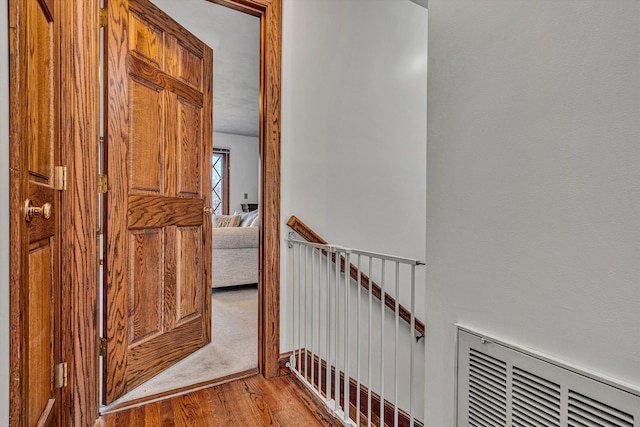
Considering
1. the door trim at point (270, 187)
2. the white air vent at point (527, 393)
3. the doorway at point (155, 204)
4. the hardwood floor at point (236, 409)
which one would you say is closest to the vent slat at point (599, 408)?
the white air vent at point (527, 393)

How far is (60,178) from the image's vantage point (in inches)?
50.1

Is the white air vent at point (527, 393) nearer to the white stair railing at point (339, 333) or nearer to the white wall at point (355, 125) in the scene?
the white stair railing at point (339, 333)

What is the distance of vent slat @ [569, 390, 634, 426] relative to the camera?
65cm

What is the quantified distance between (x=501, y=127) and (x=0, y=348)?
4.09 ft

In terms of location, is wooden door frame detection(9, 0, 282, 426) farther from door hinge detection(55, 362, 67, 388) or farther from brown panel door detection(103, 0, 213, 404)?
brown panel door detection(103, 0, 213, 404)

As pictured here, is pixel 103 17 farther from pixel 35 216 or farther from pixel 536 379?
pixel 536 379

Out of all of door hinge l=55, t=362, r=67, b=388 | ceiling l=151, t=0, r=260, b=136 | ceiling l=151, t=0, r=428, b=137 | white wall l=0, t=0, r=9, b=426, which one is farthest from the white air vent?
ceiling l=151, t=0, r=260, b=136

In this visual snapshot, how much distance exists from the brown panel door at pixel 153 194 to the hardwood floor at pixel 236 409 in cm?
23

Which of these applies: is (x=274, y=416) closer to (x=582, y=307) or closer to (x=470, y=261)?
(x=470, y=261)

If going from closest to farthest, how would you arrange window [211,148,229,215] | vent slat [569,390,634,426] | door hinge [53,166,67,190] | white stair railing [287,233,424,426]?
vent slat [569,390,634,426], door hinge [53,166,67,190], white stair railing [287,233,424,426], window [211,148,229,215]

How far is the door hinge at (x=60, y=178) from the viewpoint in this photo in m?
1.24

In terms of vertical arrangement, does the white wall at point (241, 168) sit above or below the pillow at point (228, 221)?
above

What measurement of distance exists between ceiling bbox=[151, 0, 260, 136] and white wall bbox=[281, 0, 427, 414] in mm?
1071

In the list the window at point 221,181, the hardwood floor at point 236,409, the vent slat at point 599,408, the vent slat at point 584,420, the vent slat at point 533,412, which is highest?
the window at point 221,181
